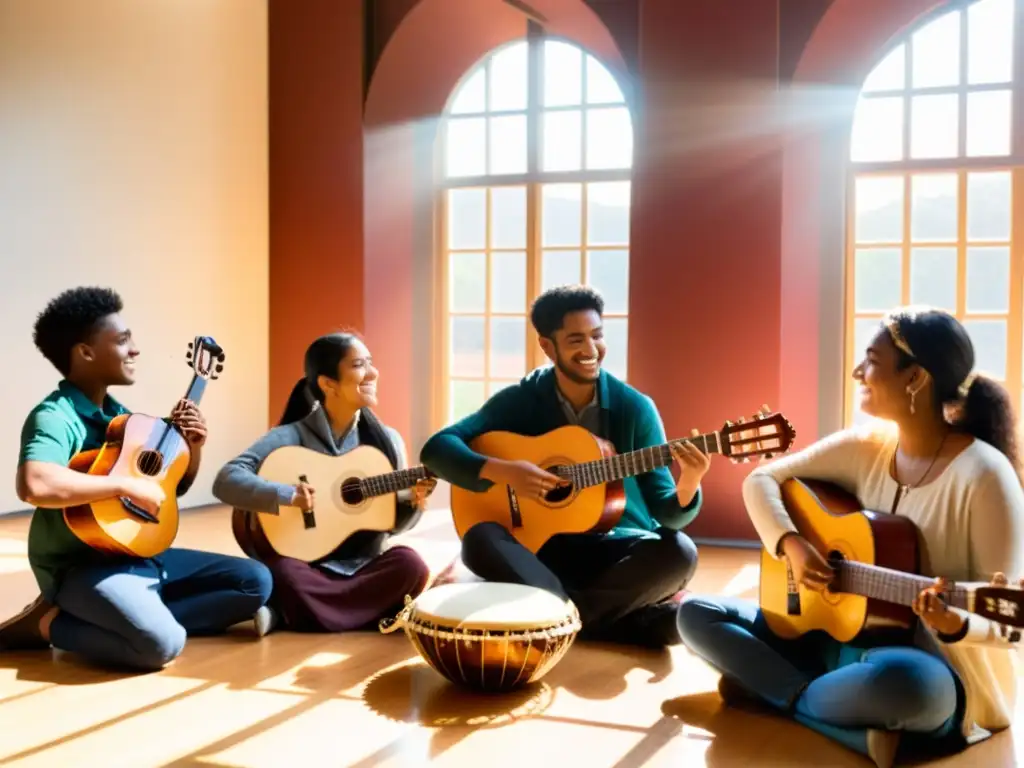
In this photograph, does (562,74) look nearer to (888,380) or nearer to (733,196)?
(733,196)

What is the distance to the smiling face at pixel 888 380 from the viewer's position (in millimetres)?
2535

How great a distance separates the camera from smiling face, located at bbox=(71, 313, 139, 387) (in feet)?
11.0

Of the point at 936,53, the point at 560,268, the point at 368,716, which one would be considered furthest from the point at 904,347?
the point at 560,268

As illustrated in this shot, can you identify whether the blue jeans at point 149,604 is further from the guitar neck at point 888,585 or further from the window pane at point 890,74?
the window pane at point 890,74

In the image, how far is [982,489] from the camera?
2.40m

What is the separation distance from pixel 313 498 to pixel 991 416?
2.09 metres

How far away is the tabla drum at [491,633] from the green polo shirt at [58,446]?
1.06m

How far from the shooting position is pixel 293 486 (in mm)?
3654

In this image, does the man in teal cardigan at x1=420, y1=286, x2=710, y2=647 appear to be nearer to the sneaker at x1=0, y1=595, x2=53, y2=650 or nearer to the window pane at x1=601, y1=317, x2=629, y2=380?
the sneaker at x1=0, y1=595, x2=53, y2=650

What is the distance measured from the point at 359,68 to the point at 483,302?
161 cm

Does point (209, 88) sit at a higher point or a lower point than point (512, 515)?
higher

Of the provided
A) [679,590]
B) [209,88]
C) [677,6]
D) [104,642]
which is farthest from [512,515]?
[209,88]

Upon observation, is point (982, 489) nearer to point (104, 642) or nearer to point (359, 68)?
point (104, 642)

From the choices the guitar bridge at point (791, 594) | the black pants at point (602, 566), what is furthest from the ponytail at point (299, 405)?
the guitar bridge at point (791, 594)
